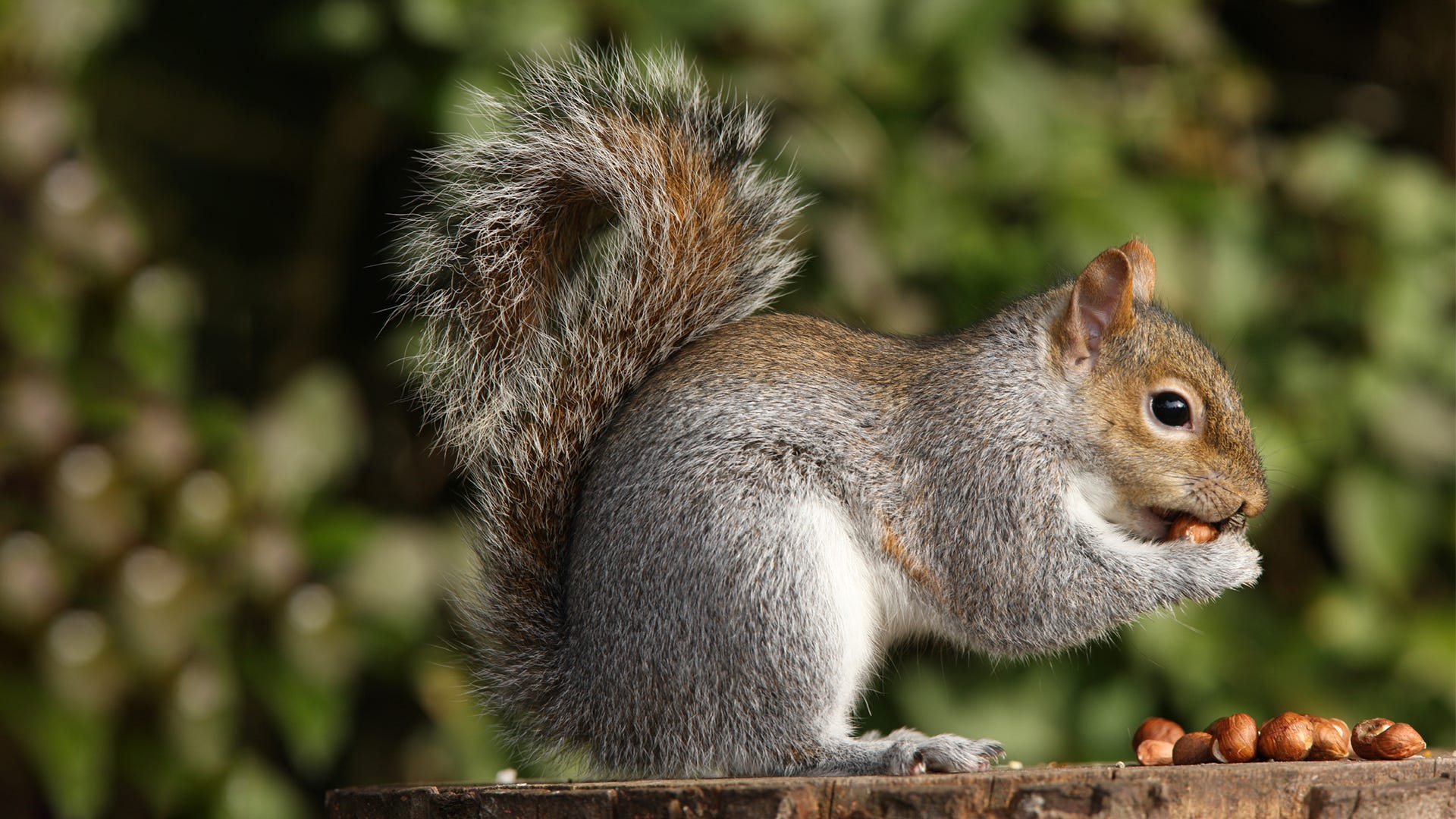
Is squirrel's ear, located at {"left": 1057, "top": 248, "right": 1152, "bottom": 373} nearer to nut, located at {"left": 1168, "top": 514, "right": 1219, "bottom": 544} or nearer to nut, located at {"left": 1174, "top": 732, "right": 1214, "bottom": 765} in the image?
nut, located at {"left": 1168, "top": 514, "right": 1219, "bottom": 544}

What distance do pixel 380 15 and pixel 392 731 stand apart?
105 cm

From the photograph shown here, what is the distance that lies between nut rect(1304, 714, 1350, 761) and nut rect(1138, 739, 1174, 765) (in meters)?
0.13

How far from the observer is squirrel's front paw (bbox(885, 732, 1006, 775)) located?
1059 mm

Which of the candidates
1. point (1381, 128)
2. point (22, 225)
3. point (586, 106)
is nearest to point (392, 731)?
point (22, 225)

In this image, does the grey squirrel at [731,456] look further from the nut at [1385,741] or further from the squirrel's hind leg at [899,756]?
the nut at [1385,741]

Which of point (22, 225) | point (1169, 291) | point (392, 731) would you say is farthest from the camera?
point (392, 731)

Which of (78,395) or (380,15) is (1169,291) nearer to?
(380,15)

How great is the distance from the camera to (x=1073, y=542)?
47.6 inches

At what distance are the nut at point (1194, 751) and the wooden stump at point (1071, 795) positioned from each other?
0.15 meters

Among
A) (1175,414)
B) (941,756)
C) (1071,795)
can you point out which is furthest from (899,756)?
(1175,414)

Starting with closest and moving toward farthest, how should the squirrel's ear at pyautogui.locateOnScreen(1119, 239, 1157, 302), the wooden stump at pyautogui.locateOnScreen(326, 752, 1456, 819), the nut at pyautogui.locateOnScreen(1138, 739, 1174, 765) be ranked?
the wooden stump at pyautogui.locateOnScreen(326, 752, 1456, 819), the nut at pyautogui.locateOnScreen(1138, 739, 1174, 765), the squirrel's ear at pyautogui.locateOnScreen(1119, 239, 1157, 302)

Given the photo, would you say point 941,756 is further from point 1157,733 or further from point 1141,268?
point 1141,268

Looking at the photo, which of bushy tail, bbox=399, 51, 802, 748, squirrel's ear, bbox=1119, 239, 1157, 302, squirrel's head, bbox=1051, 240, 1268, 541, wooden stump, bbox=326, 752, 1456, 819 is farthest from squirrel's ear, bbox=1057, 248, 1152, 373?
wooden stump, bbox=326, 752, 1456, 819

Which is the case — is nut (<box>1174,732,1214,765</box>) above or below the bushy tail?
below
